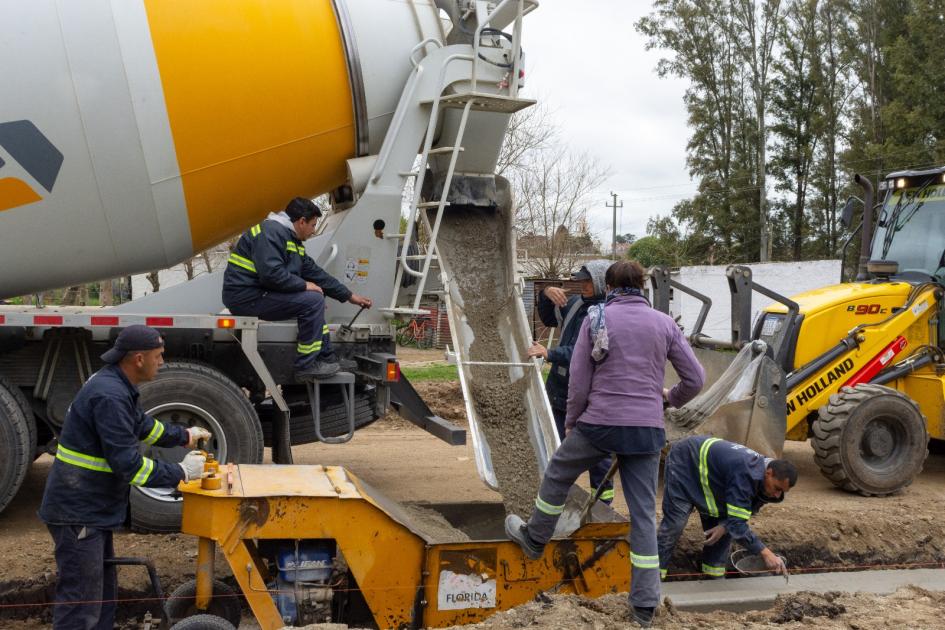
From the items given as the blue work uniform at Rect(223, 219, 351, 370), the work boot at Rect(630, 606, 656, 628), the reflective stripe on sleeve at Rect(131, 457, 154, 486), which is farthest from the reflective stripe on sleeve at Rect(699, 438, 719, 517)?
the reflective stripe on sleeve at Rect(131, 457, 154, 486)

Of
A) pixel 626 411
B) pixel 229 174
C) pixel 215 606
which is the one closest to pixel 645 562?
pixel 626 411

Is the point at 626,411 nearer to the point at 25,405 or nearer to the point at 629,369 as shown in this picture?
the point at 629,369

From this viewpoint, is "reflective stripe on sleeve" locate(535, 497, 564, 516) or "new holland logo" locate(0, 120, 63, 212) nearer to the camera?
"reflective stripe on sleeve" locate(535, 497, 564, 516)

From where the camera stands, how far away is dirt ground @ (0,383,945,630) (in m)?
4.45

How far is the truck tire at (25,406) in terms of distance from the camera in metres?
5.48

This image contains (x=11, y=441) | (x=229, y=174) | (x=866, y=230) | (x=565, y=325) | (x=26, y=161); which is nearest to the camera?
(x=26, y=161)

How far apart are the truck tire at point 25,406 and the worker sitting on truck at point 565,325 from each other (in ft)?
10.5

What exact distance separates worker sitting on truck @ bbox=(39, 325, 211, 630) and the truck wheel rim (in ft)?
5.46

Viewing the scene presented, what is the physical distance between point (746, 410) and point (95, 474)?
487 cm

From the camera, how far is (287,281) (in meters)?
5.67

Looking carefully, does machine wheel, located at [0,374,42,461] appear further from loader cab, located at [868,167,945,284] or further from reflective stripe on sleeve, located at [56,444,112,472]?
loader cab, located at [868,167,945,284]

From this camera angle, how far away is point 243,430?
18.8 feet

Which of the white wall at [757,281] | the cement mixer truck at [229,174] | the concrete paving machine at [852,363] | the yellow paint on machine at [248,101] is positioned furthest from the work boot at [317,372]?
the white wall at [757,281]

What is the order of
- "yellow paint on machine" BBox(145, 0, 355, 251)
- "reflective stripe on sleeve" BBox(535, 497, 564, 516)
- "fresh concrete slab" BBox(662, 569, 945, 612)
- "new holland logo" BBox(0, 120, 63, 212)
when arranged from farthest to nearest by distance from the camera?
"yellow paint on machine" BBox(145, 0, 355, 251) → "fresh concrete slab" BBox(662, 569, 945, 612) → "new holland logo" BBox(0, 120, 63, 212) → "reflective stripe on sleeve" BBox(535, 497, 564, 516)
